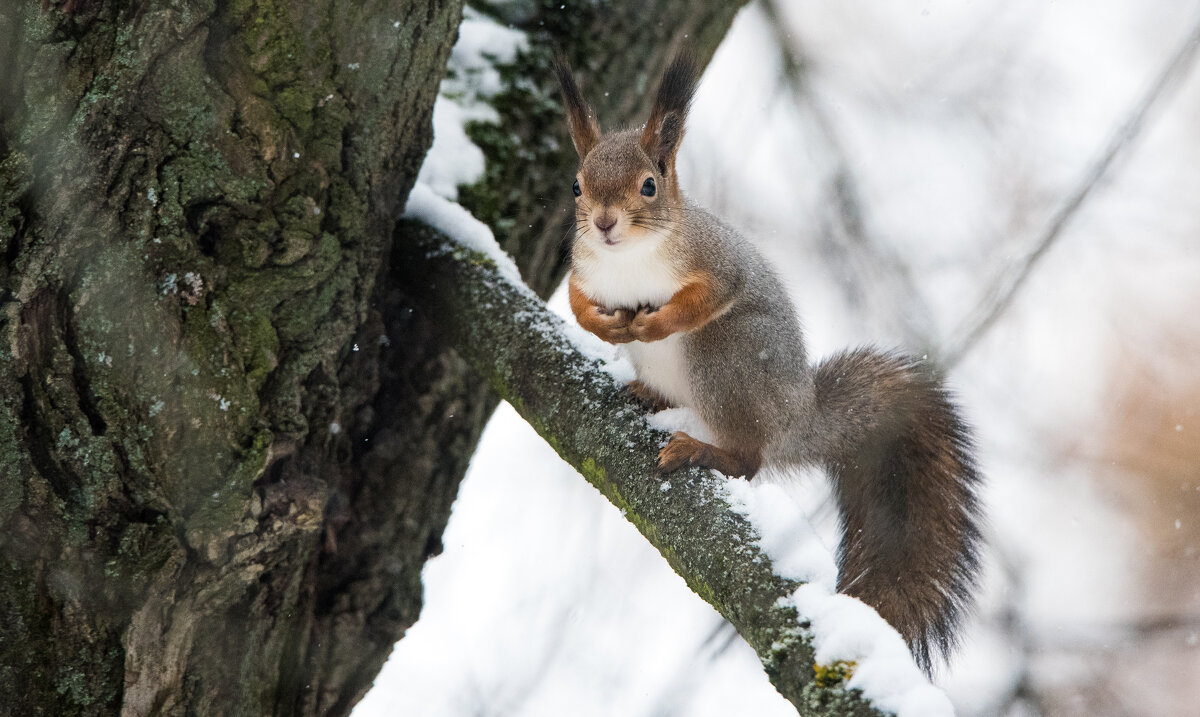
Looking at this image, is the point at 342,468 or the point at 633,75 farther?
the point at 633,75

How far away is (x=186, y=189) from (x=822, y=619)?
0.99 meters

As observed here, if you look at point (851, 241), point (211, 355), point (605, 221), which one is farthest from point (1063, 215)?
point (211, 355)

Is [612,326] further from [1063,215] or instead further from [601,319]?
[1063,215]

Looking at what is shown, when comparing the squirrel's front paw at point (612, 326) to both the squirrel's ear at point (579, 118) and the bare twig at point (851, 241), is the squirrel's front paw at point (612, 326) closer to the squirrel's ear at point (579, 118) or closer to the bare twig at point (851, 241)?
the squirrel's ear at point (579, 118)

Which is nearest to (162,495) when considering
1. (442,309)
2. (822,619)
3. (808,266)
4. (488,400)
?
(442,309)

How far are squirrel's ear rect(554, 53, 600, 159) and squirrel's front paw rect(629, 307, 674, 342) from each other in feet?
1.18

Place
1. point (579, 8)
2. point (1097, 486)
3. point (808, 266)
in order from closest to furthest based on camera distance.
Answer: point (579, 8) < point (1097, 486) < point (808, 266)

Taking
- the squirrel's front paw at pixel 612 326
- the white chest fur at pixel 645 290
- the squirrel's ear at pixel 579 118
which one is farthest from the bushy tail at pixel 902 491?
the squirrel's ear at pixel 579 118

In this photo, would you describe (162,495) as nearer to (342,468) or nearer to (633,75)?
A: (342,468)

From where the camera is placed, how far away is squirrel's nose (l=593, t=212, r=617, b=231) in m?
1.60

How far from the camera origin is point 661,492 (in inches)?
47.8

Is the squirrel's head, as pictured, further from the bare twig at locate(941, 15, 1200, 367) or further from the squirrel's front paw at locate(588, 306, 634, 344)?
the bare twig at locate(941, 15, 1200, 367)

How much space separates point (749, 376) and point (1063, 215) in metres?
0.80

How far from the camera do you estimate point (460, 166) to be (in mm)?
1919
